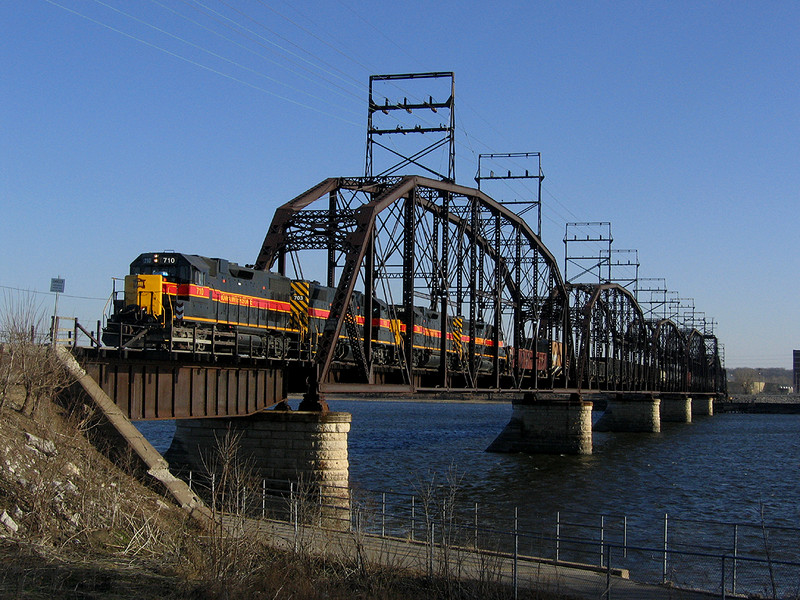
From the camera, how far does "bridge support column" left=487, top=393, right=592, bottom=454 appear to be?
77188 mm

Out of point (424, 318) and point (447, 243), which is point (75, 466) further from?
point (424, 318)

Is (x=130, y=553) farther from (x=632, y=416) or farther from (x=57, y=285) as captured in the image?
(x=632, y=416)

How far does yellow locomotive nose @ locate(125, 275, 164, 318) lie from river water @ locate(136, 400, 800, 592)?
12.6 metres

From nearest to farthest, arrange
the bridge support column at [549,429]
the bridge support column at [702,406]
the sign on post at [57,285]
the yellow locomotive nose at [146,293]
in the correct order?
the sign on post at [57,285]
the yellow locomotive nose at [146,293]
the bridge support column at [549,429]
the bridge support column at [702,406]

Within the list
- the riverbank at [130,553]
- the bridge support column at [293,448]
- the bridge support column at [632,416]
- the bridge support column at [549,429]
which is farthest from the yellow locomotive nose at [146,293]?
the bridge support column at [632,416]

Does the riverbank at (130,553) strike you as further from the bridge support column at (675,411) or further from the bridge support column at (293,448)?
the bridge support column at (675,411)

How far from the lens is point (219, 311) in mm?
41750

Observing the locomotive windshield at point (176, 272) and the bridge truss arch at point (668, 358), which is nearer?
the locomotive windshield at point (176, 272)

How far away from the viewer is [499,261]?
65312 millimetres

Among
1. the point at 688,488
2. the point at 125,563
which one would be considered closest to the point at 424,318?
the point at 688,488

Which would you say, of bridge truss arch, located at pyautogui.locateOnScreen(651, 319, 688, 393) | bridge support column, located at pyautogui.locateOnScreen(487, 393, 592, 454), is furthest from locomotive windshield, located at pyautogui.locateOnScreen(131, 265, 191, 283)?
bridge truss arch, located at pyautogui.locateOnScreen(651, 319, 688, 393)

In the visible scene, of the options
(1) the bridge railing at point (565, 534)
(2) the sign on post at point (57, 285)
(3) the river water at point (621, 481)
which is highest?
(2) the sign on post at point (57, 285)

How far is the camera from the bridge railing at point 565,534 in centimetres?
2452

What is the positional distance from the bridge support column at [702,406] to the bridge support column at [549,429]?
4673 inches
